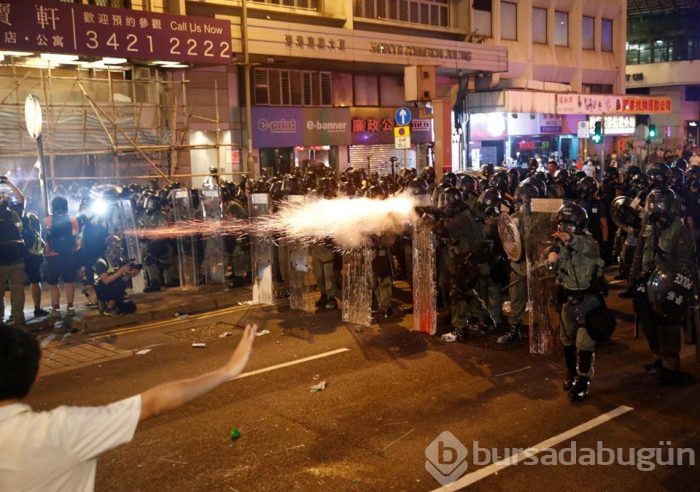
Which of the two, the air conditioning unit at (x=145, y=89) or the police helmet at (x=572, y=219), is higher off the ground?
the air conditioning unit at (x=145, y=89)

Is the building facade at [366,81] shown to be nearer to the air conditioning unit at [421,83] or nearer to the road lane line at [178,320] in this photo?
the air conditioning unit at [421,83]

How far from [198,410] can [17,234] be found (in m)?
5.01

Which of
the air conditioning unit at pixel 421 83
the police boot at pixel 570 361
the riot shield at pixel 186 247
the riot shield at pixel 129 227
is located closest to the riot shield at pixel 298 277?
the riot shield at pixel 186 247

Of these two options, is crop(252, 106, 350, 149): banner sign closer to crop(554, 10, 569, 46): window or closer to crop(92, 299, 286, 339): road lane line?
crop(92, 299, 286, 339): road lane line

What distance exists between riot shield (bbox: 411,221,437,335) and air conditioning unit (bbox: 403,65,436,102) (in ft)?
30.8

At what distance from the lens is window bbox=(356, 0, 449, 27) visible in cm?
2874

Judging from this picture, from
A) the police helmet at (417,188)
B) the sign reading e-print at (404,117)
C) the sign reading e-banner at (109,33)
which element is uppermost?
the sign reading e-banner at (109,33)

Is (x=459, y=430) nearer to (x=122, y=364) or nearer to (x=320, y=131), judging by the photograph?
(x=122, y=364)

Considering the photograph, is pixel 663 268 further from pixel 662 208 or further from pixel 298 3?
pixel 298 3

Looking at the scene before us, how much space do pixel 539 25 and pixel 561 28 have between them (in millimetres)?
2254

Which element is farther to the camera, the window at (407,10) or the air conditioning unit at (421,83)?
the window at (407,10)

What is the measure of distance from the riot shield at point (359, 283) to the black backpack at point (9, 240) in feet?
15.1

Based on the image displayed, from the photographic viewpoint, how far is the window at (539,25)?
36525 mm

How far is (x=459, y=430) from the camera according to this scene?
602cm
